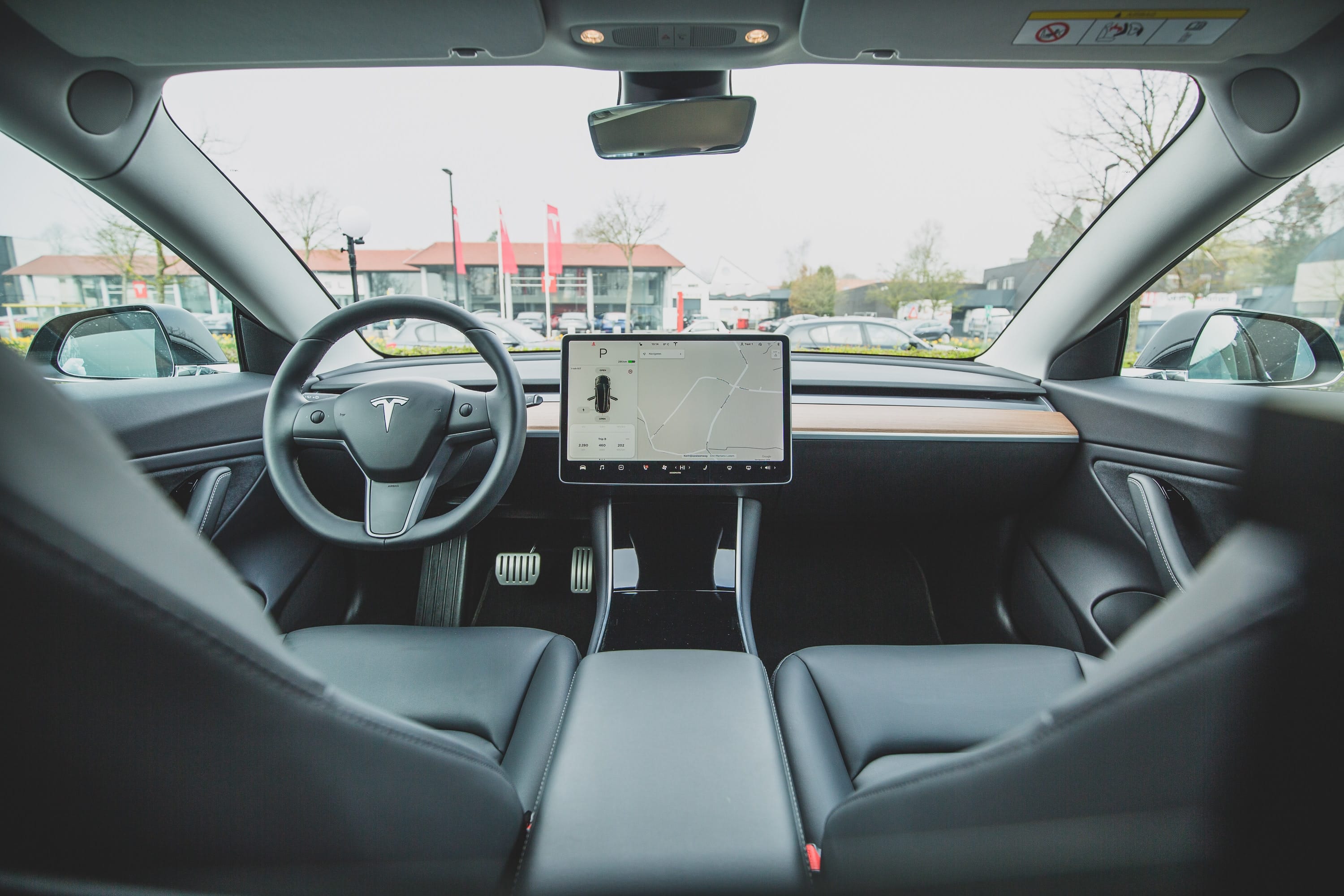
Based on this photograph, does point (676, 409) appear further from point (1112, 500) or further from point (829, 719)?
point (1112, 500)

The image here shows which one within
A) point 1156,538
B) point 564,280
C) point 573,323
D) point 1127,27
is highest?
point 1127,27

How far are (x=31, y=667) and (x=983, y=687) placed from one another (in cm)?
154

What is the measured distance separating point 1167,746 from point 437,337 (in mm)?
2730

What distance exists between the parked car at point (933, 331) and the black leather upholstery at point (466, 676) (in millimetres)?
2110

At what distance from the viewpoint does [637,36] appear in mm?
1624

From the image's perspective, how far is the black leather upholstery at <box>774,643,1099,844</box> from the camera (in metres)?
1.20

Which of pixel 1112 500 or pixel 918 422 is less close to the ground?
pixel 918 422

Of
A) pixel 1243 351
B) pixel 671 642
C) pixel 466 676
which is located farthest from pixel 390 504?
pixel 1243 351

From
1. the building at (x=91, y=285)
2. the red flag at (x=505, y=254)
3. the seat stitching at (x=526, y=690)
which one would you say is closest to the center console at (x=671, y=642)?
the seat stitching at (x=526, y=690)

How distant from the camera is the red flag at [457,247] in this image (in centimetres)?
362

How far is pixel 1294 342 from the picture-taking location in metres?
1.88

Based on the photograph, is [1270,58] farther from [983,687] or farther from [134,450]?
[134,450]

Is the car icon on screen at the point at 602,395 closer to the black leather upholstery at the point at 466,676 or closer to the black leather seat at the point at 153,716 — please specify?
the black leather upholstery at the point at 466,676

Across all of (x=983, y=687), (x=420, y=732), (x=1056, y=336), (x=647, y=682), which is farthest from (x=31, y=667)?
(x=1056, y=336)
